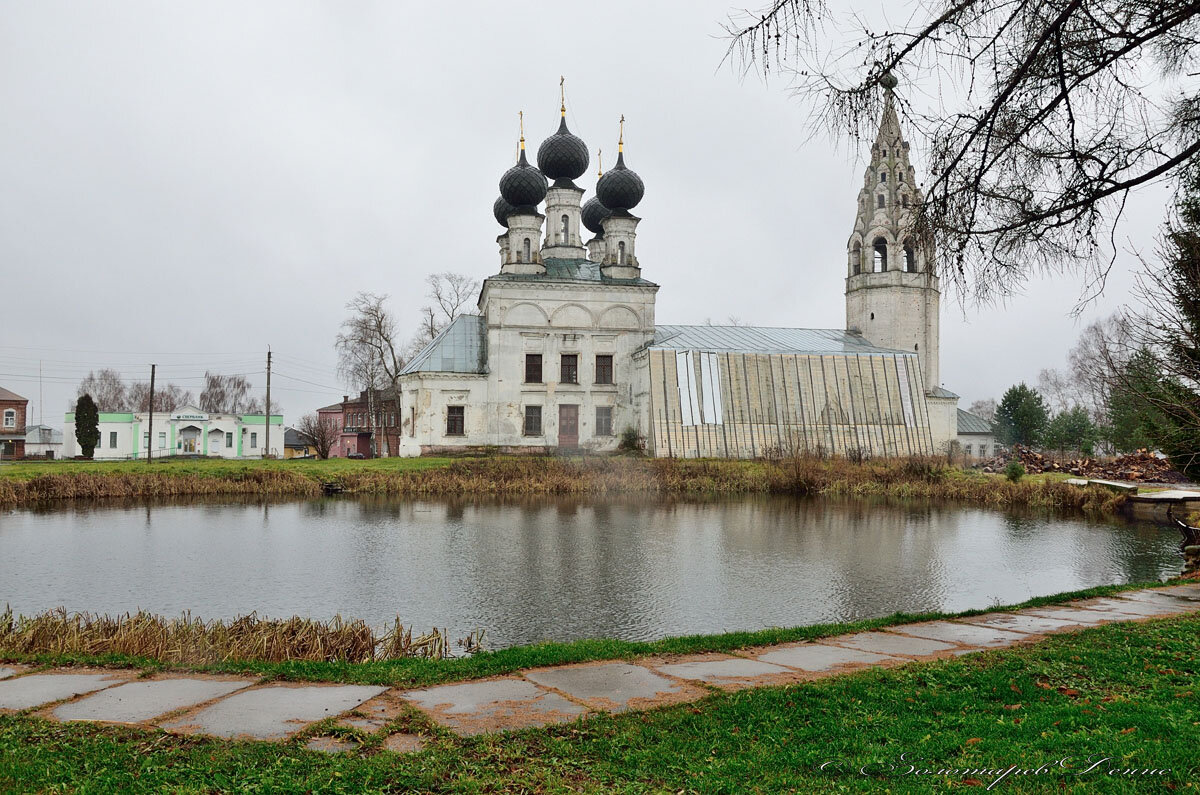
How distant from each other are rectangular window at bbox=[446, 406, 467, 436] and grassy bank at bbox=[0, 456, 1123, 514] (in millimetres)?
5940

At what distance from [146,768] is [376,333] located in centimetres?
4432

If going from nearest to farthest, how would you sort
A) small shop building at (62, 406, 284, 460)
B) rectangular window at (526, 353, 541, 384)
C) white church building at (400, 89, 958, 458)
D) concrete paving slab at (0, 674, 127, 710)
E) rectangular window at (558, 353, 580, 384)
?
concrete paving slab at (0, 674, 127, 710), white church building at (400, 89, 958, 458), rectangular window at (526, 353, 541, 384), rectangular window at (558, 353, 580, 384), small shop building at (62, 406, 284, 460)

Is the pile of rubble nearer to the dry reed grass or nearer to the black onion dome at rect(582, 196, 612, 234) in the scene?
the black onion dome at rect(582, 196, 612, 234)

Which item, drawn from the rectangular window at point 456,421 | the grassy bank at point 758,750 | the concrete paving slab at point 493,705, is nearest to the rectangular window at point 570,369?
the rectangular window at point 456,421

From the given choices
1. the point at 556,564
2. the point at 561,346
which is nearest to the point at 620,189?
the point at 561,346

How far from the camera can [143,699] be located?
15.4 ft

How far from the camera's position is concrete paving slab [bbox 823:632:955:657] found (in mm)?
5875

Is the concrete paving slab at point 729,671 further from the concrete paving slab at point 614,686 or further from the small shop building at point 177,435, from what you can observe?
the small shop building at point 177,435

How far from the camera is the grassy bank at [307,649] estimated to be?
5410mm

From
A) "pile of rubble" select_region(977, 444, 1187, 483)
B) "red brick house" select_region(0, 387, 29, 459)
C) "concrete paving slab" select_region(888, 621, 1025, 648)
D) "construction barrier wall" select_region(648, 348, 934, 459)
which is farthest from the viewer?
"red brick house" select_region(0, 387, 29, 459)

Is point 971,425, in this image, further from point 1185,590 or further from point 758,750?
point 758,750

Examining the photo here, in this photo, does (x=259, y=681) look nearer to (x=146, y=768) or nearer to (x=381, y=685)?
(x=381, y=685)

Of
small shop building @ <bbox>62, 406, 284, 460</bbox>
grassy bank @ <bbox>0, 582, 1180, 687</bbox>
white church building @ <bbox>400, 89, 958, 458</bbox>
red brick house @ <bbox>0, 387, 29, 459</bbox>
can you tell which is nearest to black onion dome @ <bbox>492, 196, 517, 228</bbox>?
white church building @ <bbox>400, 89, 958, 458</bbox>

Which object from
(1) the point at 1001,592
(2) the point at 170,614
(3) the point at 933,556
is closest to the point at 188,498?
(2) the point at 170,614
